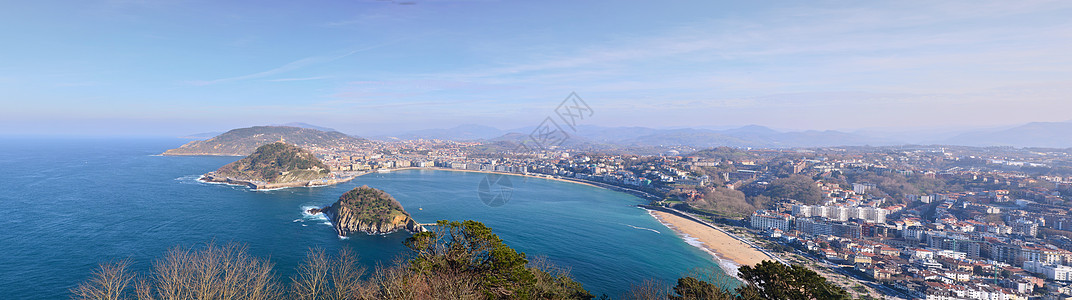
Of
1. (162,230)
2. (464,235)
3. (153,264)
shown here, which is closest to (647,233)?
(464,235)

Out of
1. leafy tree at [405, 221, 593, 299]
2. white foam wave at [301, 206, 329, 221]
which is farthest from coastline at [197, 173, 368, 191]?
leafy tree at [405, 221, 593, 299]

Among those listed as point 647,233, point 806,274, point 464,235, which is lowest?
point 647,233

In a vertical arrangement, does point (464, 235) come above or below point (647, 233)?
above

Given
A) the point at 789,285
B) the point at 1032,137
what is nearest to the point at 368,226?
the point at 789,285

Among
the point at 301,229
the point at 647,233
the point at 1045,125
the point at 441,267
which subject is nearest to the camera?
the point at 441,267

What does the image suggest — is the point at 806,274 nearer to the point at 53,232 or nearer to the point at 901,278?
the point at 901,278

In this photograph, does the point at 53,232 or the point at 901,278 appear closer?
the point at 901,278

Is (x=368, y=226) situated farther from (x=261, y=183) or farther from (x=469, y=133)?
(x=469, y=133)
